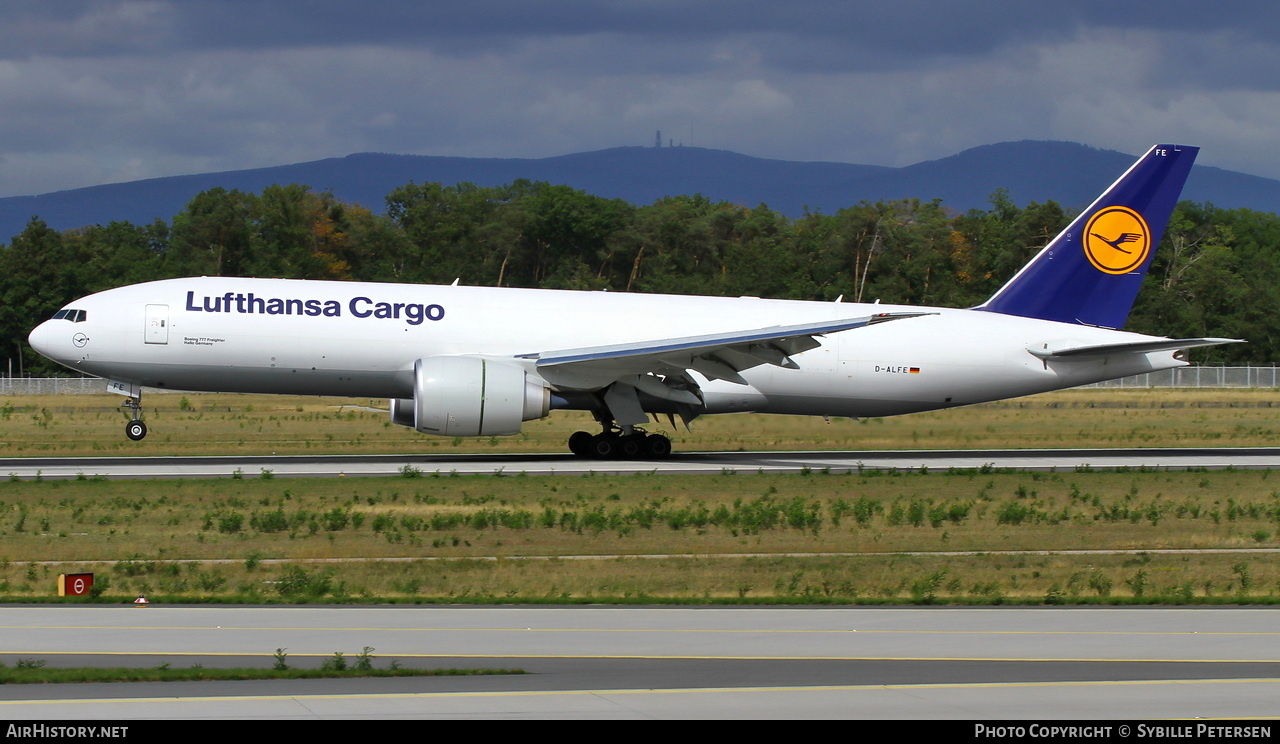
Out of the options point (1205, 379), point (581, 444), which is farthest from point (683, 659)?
point (1205, 379)

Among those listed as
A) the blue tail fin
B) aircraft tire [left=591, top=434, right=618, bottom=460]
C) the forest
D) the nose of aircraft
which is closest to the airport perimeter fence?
the forest

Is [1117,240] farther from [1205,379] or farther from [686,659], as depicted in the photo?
[1205,379]

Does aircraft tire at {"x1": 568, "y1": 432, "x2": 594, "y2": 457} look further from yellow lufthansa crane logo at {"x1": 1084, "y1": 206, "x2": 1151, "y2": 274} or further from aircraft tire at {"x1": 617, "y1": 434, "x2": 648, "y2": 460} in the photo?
yellow lufthansa crane logo at {"x1": 1084, "y1": 206, "x2": 1151, "y2": 274}

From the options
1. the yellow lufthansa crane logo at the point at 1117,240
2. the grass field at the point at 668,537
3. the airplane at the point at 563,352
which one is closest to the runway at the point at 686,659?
the grass field at the point at 668,537

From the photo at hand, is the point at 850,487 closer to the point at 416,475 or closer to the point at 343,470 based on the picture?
the point at 416,475

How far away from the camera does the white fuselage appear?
2716 cm

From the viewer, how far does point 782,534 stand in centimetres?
1886

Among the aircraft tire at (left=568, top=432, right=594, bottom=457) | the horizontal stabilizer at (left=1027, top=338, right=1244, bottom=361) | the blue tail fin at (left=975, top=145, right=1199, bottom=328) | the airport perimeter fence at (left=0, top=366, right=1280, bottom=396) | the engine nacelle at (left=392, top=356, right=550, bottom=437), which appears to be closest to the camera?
the engine nacelle at (left=392, top=356, right=550, bottom=437)

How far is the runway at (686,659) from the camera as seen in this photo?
8711 mm

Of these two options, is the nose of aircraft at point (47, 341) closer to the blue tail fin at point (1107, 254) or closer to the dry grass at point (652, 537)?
the dry grass at point (652, 537)

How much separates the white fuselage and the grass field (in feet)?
5.67

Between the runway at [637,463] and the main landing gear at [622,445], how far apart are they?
25 centimetres
